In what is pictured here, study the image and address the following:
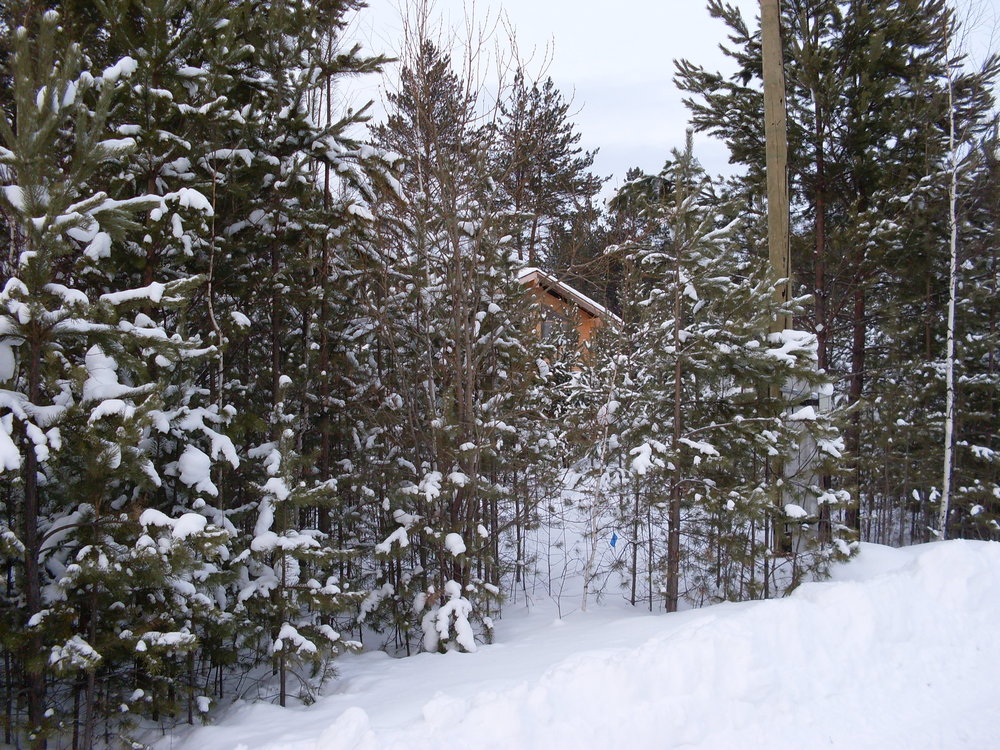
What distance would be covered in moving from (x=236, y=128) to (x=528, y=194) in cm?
322

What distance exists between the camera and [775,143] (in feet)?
26.3

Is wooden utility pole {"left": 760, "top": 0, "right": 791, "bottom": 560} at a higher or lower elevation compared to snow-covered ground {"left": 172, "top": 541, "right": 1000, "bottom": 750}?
higher

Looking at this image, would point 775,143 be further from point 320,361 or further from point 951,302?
point 320,361

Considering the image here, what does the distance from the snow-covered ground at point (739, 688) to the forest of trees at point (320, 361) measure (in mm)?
1153

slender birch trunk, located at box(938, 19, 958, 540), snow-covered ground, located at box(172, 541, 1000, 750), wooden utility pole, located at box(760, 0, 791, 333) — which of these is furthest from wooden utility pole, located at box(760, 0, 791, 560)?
slender birch trunk, located at box(938, 19, 958, 540)

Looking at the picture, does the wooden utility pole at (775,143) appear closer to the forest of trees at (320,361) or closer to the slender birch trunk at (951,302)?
the forest of trees at (320,361)

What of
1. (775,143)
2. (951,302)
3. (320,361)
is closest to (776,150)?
(775,143)

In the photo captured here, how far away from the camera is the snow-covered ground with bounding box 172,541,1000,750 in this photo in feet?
12.3

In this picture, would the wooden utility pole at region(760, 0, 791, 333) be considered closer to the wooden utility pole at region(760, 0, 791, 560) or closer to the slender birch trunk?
the wooden utility pole at region(760, 0, 791, 560)

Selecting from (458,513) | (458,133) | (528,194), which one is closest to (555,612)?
(458,513)

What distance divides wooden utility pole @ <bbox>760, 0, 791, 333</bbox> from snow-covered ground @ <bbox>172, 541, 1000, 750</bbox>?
3869 mm

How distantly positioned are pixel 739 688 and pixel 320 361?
565 centimetres

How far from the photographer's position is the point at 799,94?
11.2m

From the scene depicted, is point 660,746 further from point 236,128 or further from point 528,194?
point 236,128
